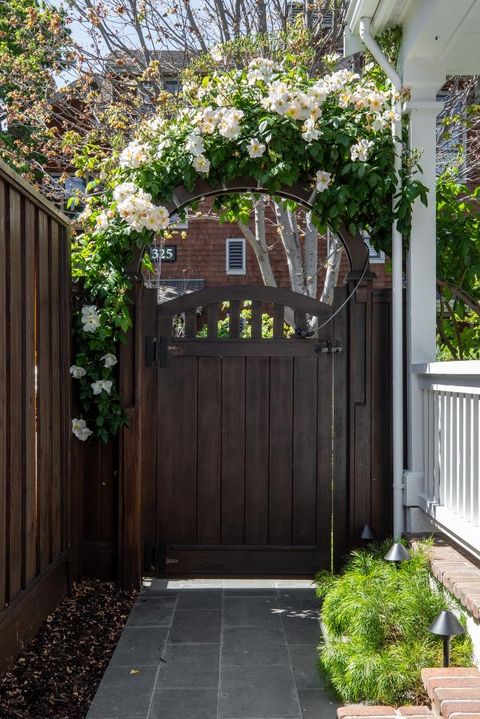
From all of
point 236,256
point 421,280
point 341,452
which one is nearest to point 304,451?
point 341,452

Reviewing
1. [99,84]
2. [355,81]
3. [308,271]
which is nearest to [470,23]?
[355,81]

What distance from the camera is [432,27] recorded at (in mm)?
3734

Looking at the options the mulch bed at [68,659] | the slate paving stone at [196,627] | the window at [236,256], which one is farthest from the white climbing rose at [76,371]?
the window at [236,256]

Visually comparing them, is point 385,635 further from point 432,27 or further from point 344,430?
point 432,27

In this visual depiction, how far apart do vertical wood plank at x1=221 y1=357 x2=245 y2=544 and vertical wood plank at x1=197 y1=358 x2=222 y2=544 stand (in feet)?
0.11

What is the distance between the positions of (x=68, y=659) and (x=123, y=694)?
478mm

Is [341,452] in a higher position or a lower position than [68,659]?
higher

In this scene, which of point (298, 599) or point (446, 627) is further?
point (298, 599)

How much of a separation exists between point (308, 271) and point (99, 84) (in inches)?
129

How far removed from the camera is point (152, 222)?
14.1 ft

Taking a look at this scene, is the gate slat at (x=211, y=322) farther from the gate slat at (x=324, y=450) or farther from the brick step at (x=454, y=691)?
the brick step at (x=454, y=691)

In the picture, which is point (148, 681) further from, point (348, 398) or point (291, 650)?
point (348, 398)

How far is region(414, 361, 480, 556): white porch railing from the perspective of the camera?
321cm

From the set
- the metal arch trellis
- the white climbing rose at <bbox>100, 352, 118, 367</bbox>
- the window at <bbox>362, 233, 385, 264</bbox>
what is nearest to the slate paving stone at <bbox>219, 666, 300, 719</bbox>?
the white climbing rose at <bbox>100, 352, 118, 367</bbox>
